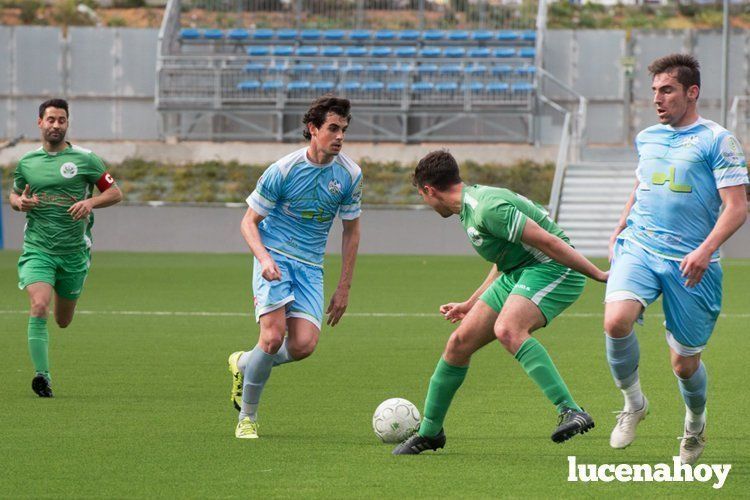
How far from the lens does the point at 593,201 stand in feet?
105

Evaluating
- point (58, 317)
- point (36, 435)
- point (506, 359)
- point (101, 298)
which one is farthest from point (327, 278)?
point (36, 435)

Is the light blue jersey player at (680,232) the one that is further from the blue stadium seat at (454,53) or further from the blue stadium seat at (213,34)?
the blue stadium seat at (213,34)

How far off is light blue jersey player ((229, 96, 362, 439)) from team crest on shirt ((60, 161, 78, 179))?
246 cm

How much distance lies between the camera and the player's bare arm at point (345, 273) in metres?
8.23

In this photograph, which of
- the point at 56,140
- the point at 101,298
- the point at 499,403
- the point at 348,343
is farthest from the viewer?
the point at 101,298

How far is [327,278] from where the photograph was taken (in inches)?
890

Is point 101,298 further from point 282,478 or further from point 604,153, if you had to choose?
point 604,153

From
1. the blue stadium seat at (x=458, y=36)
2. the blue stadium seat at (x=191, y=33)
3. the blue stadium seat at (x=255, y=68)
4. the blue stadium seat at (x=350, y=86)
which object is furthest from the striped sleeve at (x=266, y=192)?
the blue stadium seat at (x=191, y=33)

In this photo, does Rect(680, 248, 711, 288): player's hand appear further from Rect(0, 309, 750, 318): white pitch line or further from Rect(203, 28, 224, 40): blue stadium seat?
Rect(203, 28, 224, 40): blue stadium seat

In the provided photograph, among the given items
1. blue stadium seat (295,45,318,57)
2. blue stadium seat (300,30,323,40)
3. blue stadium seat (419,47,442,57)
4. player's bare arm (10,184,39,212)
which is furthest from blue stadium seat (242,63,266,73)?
player's bare arm (10,184,39,212)

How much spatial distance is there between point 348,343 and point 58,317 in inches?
148

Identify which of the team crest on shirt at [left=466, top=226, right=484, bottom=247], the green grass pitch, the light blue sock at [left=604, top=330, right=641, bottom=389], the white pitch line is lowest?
the white pitch line

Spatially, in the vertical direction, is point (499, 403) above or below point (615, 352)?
below

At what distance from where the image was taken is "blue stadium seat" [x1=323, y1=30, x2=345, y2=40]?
39875 millimetres
